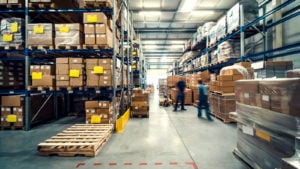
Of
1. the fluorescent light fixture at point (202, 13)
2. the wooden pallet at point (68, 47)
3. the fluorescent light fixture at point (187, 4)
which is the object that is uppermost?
the fluorescent light fixture at point (202, 13)

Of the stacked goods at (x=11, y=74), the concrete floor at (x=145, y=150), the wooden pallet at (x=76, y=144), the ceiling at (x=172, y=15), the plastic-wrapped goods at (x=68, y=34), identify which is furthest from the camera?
the ceiling at (x=172, y=15)

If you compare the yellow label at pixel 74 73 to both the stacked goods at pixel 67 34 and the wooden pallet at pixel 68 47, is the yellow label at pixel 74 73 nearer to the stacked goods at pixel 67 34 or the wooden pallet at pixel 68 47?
the wooden pallet at pixel 68 47

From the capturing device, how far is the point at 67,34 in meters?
6.03

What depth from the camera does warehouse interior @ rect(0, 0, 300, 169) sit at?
3.01 metres

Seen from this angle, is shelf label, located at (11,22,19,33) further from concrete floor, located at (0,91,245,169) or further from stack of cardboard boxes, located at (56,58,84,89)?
concrete floor, located at (0,91,245,169)

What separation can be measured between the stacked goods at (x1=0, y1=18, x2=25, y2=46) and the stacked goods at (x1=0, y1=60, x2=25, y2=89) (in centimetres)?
83

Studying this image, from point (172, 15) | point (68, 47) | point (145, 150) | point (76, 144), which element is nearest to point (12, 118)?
point (68, 47)

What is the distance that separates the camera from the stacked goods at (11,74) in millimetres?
6590

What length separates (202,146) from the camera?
4312 millimetres

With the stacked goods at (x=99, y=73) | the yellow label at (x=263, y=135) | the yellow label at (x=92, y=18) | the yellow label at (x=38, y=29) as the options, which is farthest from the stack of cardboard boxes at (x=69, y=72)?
the yellow label at (x=263, y=135)

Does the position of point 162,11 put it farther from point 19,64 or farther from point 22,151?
point 22,151

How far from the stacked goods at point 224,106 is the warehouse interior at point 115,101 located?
33 mm

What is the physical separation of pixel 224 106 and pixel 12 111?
6.69m

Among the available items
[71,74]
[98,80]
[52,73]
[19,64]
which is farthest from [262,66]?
[19,64]
